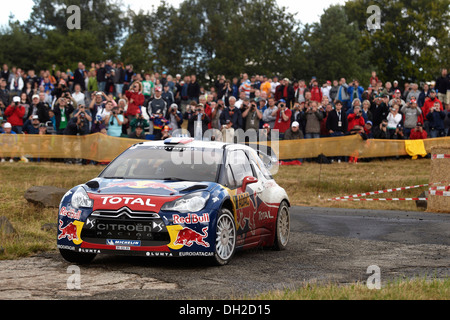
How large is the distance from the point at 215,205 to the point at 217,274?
0.94m

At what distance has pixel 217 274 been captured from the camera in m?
9.65

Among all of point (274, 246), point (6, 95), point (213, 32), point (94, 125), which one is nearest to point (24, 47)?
point (213, 32)

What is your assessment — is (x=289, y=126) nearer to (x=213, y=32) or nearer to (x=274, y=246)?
(x=274, y=246)

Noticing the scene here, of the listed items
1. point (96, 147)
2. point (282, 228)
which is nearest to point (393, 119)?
point (96, 147)

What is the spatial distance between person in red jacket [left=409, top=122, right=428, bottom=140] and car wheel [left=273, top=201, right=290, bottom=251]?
15.7 metres

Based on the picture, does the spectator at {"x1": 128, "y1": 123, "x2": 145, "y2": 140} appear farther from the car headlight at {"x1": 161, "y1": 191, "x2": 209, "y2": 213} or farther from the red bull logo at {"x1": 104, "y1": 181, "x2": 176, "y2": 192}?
the car headlight at {"x1": 161, "y1": 191, "x2": 209, "y2": 213}

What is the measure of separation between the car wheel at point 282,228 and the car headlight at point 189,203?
259 cm

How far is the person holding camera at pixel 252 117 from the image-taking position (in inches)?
1055

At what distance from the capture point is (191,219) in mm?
9852

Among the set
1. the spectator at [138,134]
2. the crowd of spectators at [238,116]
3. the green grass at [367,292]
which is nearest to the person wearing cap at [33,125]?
the crowd of spectators at [238,116]

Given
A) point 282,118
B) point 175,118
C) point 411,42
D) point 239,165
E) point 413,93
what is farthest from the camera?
point 411,42

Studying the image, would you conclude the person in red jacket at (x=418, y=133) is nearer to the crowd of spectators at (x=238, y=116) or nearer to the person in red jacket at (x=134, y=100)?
the crowd of spectators at (x=238, y=116)

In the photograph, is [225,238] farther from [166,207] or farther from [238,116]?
[238,116]

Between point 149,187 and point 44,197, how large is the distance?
6563 mm
